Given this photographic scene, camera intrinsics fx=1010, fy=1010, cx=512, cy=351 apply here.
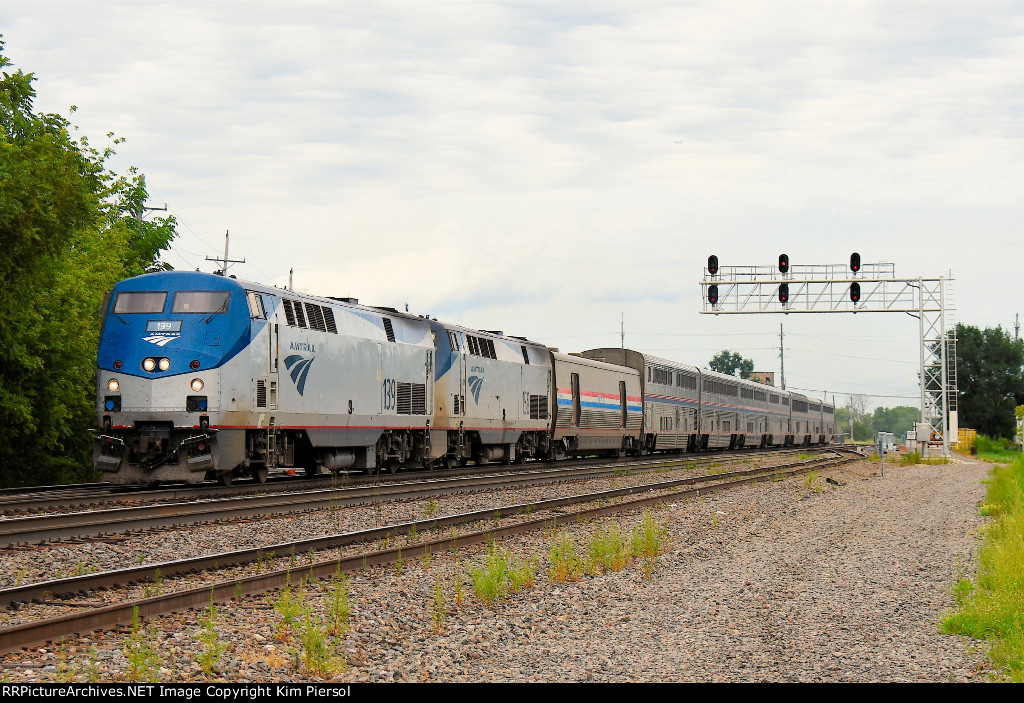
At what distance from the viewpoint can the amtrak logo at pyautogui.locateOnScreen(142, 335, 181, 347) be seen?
18136 millimetres

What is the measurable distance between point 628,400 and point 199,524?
27577mm

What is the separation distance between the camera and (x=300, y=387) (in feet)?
66.4

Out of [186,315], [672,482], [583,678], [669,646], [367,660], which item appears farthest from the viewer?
[672,482]

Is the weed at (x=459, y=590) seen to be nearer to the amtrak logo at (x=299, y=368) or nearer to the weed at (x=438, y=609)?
the weed at (x=438, y=609)

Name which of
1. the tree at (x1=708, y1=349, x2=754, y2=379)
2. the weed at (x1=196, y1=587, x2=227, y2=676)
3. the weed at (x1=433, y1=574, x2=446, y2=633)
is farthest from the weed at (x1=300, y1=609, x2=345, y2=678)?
the tree at (x1=708, y1=349, x2=754, y2=379)

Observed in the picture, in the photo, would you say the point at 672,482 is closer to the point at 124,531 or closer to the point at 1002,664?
the point at 124,531

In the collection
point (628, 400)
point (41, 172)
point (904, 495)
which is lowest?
point (904, 495)

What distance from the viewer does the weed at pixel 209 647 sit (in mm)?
6824

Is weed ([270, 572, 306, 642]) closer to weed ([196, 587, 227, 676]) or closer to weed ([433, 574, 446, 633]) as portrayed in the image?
weed ([196, 587, 227, 676])

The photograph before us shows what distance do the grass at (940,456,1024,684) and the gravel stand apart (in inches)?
7.9

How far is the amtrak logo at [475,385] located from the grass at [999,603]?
16.0 meters

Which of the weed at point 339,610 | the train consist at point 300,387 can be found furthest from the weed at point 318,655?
the train consist at point 300,387

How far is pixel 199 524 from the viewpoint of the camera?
13.9 metres

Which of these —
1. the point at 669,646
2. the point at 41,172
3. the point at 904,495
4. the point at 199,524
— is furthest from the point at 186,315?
the point at 904,495
